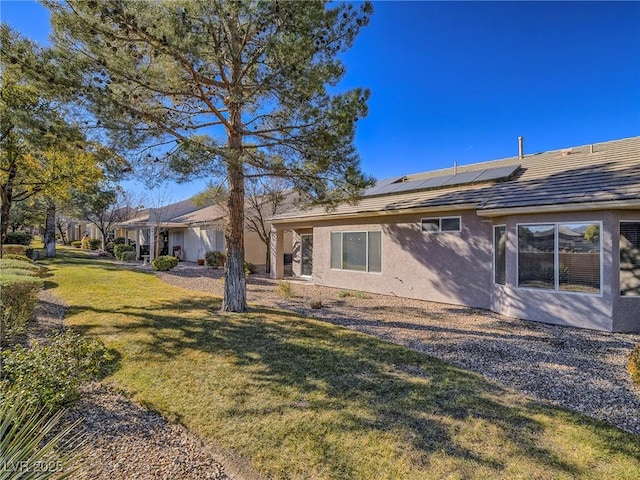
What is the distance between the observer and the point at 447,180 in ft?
42.3

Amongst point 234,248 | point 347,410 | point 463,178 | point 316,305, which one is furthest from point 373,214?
point 347,410

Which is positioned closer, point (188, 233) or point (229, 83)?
point (229, 83)

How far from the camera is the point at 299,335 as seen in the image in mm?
7473

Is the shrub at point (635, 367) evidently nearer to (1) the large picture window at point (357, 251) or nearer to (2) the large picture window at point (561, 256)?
(2) the large picture window at point (561, 256)

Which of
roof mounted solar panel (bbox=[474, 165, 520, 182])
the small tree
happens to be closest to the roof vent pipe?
roof mounted solar panel (bbox=[474, 165, 520, 182])

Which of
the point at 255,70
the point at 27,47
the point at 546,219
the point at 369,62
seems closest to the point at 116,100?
the point at 27,47

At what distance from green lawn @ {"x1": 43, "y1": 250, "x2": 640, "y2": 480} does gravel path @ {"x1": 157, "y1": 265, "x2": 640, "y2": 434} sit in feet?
1.58

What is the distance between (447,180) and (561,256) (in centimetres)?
542

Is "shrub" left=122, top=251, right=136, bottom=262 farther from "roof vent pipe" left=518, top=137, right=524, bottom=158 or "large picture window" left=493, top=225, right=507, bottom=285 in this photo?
"roof vent pipe" left=518, top=137, right=524, bottom=158

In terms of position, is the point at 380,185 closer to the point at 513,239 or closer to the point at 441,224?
the point at 441,224

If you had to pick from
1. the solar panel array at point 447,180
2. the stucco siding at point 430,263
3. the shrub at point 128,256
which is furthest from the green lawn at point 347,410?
the shrub at point 128,256

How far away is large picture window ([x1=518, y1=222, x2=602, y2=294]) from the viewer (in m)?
7.98

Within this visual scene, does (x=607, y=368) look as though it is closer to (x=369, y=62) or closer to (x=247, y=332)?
(x=247, y=332)

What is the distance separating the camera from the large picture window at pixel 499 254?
9.49 metres
